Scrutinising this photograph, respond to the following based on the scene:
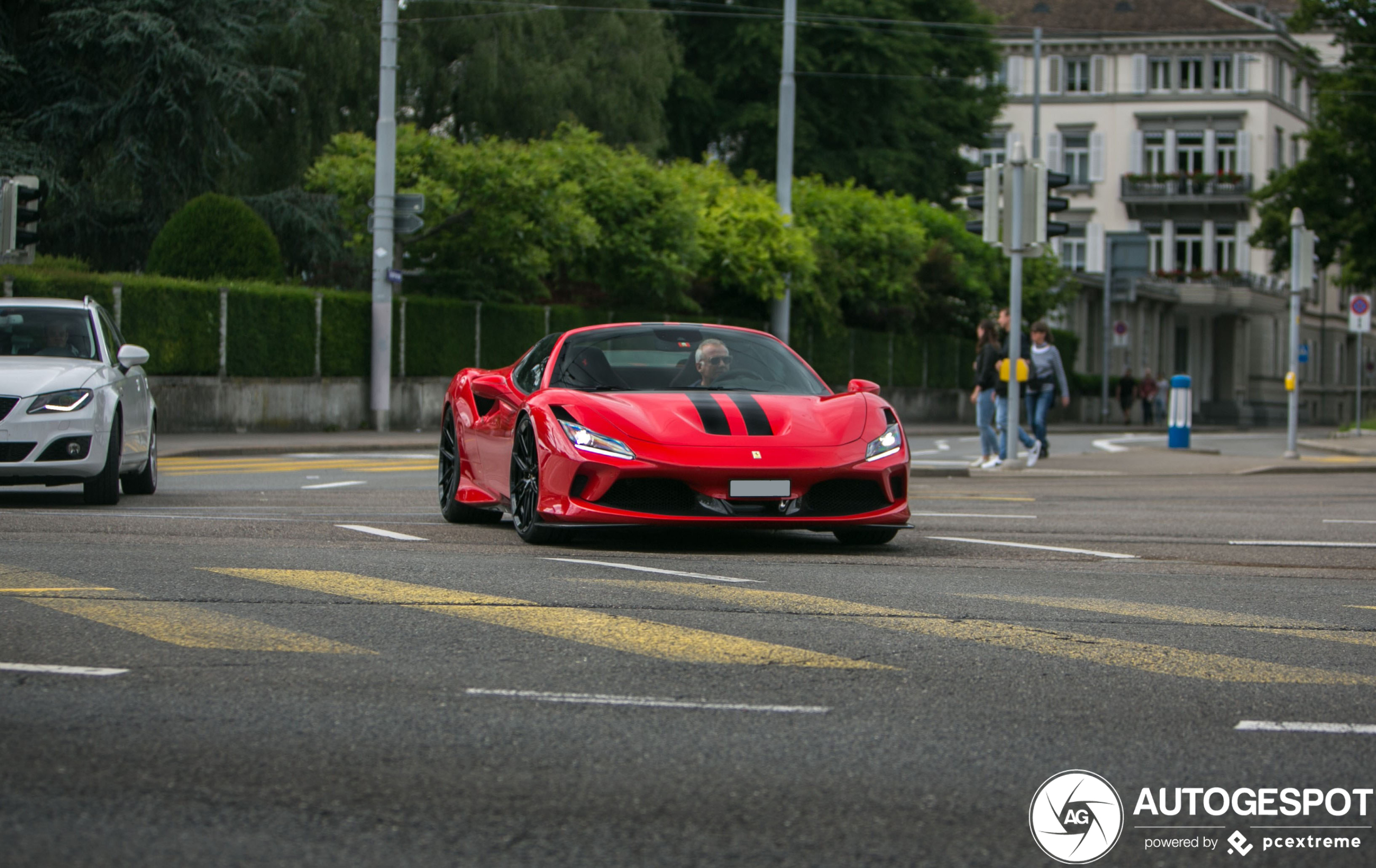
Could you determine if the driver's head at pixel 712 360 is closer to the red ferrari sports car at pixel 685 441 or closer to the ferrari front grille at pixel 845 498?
the red ferrari sports car at pixel 685 441

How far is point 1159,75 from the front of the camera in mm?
78375

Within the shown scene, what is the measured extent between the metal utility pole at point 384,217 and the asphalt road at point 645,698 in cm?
1937

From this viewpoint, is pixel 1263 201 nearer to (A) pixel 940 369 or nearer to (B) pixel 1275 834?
(A) pixel 940 369

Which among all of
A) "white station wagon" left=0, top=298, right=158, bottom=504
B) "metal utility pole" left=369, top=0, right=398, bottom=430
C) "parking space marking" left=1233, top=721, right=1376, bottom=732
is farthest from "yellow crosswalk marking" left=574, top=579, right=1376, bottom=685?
"metal utility pole" left=369, top=0, right=398, bottom=430

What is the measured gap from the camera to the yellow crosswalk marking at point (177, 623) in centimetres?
613

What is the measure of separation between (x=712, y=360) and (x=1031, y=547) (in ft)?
7.04

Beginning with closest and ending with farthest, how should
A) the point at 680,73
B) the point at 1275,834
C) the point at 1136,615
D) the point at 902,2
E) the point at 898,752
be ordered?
1. the point at 1275,834
2. the point at 898,752
3. the point at 1136,615
4. the point at 680,73
5. the point at 902,2

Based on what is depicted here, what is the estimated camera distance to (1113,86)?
79.1 metres

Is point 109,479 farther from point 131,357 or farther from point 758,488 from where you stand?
point 758,488

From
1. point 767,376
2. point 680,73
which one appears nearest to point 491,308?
point 680,73

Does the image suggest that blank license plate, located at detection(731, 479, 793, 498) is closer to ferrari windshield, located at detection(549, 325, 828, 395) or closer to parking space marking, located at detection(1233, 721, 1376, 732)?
ferrari windshield, located at detection(549, 325, 828, 395)

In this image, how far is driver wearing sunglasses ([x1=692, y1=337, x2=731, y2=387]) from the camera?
10.5m

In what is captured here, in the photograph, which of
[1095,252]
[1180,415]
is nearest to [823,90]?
[1095,252]

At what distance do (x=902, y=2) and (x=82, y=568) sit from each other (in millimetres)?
49928
